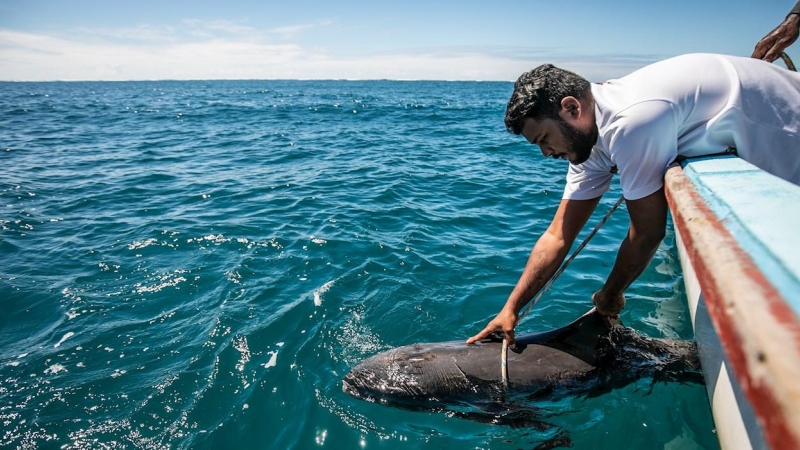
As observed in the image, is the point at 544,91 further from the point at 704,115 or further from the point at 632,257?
the point at 632,257

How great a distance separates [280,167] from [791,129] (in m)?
13.5

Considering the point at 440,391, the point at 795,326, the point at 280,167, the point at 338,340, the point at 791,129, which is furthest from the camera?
the point at 280,167

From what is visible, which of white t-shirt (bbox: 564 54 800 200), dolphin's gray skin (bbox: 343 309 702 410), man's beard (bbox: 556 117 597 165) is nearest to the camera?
white t-shirt (bbox: 564 54 800 200)

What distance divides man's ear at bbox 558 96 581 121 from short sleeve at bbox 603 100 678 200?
25cm

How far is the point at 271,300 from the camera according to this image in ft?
20.7

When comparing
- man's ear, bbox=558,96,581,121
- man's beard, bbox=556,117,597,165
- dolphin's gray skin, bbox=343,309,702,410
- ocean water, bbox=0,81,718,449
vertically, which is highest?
man's ear, bbox=558,96,581,121

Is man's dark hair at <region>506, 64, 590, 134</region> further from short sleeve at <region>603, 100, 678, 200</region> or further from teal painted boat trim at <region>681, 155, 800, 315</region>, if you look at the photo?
teal painted boat trim at <region>681, 155, 800, 315</region>

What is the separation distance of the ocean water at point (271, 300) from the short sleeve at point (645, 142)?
2.18 metres

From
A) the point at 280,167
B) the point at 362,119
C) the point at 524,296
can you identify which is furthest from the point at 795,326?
the point at 362,119

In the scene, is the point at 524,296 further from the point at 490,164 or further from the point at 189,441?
the point at 490,164

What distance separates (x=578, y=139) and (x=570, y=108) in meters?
0.22

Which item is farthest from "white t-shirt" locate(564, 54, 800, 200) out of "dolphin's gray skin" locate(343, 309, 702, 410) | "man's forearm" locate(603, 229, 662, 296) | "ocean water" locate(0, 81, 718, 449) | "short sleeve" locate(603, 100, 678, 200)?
"ocean water" locate(0, 81, 718, 449)

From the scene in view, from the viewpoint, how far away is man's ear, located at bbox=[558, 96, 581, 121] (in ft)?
8.93

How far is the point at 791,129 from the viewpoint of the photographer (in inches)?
97.0
